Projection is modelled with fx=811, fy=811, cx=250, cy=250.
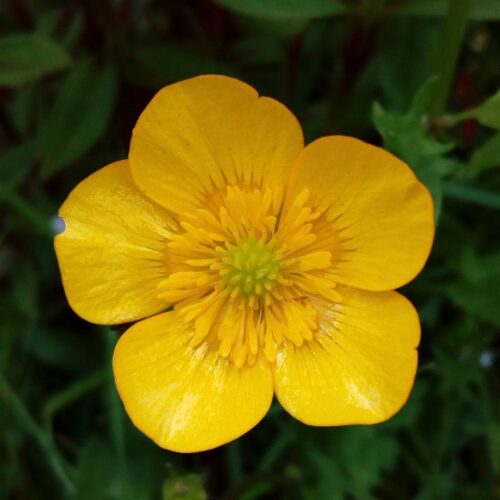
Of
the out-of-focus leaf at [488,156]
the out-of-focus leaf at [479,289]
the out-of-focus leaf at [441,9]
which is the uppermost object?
the out-of-focus leaf at [441,9]

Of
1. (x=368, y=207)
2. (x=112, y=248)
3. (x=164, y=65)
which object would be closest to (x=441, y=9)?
(x=368, y=207)

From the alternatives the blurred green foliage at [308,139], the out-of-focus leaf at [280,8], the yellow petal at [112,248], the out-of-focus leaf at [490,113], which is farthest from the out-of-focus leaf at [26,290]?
the out-of-focus leaf at [490,113]

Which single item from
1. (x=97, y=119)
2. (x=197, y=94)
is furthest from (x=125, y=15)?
(x=197, y=94)

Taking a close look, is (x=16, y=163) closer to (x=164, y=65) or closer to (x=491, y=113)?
(x=164, y=65)

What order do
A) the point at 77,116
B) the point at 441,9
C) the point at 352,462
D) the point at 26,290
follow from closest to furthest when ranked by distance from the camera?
the point at 441,9 < the point at 352,462 < the point at 77,116 < the point at 26,290

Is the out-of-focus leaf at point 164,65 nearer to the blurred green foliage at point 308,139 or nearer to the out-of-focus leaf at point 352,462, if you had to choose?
the blurred green foliage at point 308,139

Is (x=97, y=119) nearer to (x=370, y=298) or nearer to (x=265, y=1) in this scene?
(x=265, y=1)
